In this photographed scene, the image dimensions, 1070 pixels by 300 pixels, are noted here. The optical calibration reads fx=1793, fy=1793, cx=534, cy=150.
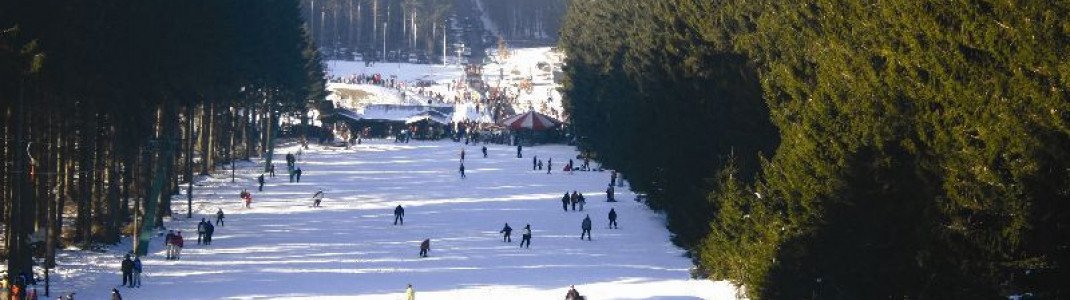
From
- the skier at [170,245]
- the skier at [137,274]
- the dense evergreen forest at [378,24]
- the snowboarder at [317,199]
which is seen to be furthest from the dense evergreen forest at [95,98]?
the dense evergreen forest at [378,24]

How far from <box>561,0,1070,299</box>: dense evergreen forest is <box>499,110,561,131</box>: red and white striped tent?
50968 mm

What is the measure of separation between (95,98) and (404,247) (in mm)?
9451

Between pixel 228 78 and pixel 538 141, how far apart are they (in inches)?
1694

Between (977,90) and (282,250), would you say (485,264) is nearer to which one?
(282,250)

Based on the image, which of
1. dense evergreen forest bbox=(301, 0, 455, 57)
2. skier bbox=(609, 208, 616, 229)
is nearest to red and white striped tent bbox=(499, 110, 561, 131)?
skier bbox=(609, 208, 616, 229)

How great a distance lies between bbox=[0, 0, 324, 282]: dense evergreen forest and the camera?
3600cm

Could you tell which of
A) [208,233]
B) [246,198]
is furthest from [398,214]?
[208,233]

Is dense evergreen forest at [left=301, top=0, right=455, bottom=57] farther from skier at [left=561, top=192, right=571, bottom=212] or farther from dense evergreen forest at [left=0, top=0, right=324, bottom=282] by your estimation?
dense evergreen forest at [left=0, top=0, right=324, bottom=282]

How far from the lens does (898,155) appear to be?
2762 centimetres

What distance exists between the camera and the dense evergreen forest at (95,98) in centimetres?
3600

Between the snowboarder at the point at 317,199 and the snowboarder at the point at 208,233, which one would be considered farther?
the snowboarder at the point at 317,199

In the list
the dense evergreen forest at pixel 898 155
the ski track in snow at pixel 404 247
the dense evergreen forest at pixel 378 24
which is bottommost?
the ski track in snow at pixel 404 247

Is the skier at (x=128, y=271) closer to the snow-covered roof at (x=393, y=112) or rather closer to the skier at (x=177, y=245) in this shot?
the skier at (x=177, y=245)

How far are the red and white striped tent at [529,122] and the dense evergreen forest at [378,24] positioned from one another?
79.4 m
